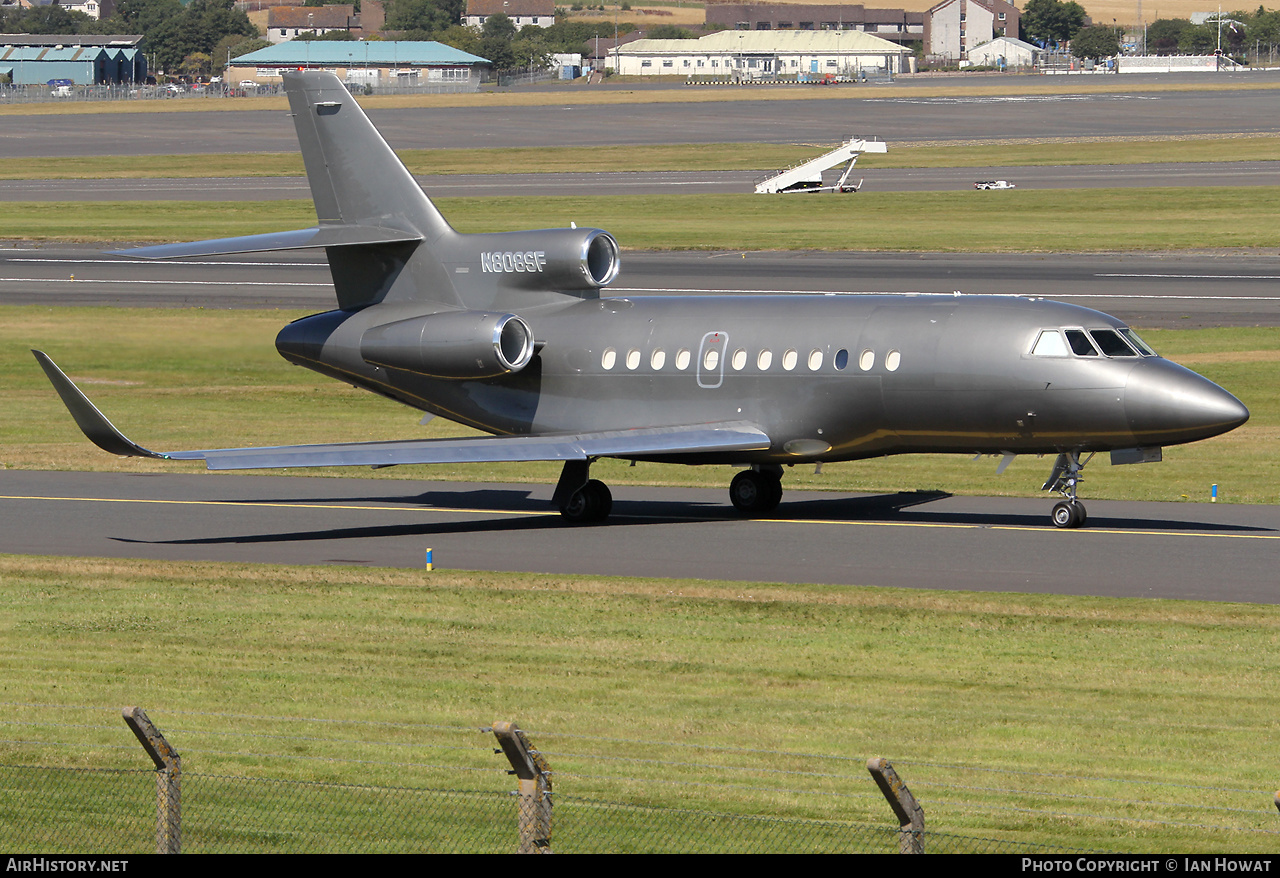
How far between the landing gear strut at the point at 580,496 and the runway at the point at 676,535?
0.41m

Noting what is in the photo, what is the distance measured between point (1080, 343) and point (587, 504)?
9161mm

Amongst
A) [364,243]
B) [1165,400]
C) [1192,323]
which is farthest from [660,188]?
[1165,400]

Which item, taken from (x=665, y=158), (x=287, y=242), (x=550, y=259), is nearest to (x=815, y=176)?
(x=665, y=158)

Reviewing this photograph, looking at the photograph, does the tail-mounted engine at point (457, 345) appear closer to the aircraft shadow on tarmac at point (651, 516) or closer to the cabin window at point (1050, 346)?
the aircraft shadow on tarmac at point (651, 516)

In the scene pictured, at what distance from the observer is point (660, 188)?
103 metres

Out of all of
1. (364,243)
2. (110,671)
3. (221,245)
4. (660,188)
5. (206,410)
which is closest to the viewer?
(110,671)

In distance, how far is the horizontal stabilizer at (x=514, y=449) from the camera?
96.2ft

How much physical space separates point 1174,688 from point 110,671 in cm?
1199

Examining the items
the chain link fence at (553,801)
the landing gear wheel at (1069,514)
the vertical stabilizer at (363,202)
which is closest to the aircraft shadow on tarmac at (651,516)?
the landing gear wheel at (1069,514)

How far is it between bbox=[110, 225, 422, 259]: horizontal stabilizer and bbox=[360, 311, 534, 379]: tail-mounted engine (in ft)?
6.08

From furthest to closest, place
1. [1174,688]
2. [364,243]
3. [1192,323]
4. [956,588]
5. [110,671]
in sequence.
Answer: [1192,323]
[364,243]
[956,588]
[110,671]
[1174,688]

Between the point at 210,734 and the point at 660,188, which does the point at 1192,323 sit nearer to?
the point at 210,734

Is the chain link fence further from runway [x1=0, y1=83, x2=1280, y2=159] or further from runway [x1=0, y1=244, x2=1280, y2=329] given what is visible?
runway [x1=0, y1=83, x2=1280, y2=159]

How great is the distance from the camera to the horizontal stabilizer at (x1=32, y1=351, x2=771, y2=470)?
29328mm
